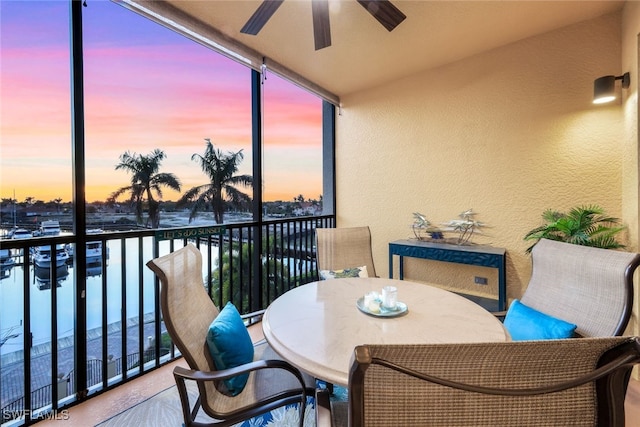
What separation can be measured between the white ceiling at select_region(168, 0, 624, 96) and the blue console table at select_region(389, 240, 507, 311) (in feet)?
6.88

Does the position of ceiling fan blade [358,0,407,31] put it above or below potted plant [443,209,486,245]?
above

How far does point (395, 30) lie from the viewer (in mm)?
2477

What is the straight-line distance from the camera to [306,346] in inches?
43.9

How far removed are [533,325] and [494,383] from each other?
1263 millimetres

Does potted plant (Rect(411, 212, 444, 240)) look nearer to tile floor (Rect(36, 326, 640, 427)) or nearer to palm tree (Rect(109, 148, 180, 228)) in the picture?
tile floor (Rect(36, 326, 640, 427))

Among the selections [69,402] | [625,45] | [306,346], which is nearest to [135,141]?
[69,402]

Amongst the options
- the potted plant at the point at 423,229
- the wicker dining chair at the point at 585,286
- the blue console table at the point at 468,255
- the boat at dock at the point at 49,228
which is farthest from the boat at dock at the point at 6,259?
the potted plant at the point at 423,229

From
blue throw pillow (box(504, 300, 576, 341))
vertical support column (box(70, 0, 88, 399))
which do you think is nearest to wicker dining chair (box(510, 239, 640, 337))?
blue throw pillow (box(504, 300, 576, 341))

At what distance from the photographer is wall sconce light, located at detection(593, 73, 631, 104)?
2260 mm

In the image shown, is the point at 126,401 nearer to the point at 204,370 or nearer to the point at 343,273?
the point at 204,370

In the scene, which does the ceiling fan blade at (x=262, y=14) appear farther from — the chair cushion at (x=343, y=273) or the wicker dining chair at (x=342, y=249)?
the chair cushion at (x=343, y=273)

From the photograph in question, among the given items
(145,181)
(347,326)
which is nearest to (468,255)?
(347,326)

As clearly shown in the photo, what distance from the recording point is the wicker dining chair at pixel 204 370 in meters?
1.10

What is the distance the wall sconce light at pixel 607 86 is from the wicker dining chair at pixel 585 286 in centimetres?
156
